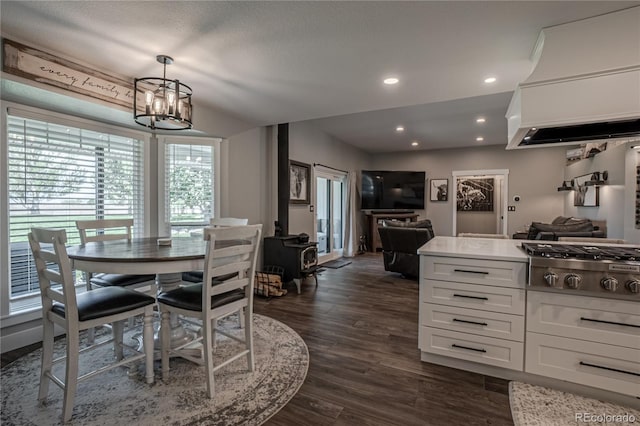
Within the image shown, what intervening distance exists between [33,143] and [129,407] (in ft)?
7.91

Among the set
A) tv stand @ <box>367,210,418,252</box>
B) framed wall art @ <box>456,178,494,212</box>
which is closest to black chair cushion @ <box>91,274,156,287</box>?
tv stand @ <box>367,210,418,252</box>

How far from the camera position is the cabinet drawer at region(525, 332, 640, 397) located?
1.74 meters

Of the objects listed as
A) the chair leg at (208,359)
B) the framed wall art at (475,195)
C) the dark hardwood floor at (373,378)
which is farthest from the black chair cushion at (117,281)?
the framed wall art at (475,195)

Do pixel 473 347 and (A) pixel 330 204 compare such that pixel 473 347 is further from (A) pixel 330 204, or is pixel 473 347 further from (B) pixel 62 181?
(A) pixel 330 204

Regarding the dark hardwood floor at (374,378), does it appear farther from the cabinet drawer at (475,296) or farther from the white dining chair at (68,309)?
the white dining chair at (68,309)

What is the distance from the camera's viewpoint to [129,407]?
1753 mm

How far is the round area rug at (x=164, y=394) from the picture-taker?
167 centimetres


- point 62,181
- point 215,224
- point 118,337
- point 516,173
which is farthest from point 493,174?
point 62,181

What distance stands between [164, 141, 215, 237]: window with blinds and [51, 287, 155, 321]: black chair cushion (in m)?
1.75

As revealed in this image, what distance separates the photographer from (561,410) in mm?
1735

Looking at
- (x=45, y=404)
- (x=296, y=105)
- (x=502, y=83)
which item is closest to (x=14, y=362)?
(x=45, y=404)

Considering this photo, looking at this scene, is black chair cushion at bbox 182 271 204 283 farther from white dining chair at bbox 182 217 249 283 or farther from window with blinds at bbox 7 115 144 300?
window with blinds at bbox 7 115 144 300

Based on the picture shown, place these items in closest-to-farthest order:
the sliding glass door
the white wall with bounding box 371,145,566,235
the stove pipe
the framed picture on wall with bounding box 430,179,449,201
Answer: the stove pipe < the sliding glass door < the white wall with bounding box 371,145,566,235 < the framed picture on wall with bounding box 430,179,449,201

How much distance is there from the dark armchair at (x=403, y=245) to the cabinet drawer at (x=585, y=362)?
2826 mm
